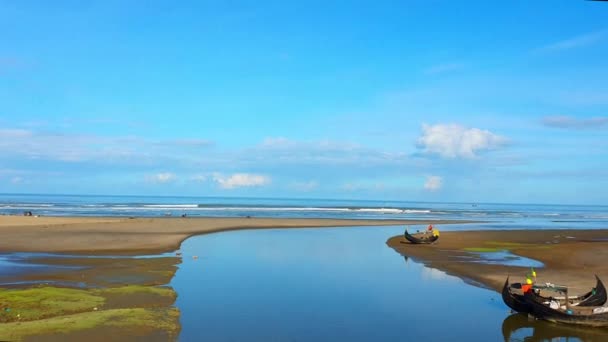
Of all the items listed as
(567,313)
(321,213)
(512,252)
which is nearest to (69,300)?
(567,313)

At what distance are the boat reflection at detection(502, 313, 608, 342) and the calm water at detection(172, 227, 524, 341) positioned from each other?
1.38 feet

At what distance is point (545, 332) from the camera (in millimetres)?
15359

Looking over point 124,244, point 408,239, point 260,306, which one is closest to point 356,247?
point 408,239

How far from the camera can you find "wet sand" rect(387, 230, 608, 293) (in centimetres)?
2292

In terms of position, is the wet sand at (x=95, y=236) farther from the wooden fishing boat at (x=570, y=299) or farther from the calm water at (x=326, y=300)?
the wooden fishing boat at (x=570, y=299)

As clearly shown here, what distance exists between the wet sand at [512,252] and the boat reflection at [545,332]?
449 centimetres

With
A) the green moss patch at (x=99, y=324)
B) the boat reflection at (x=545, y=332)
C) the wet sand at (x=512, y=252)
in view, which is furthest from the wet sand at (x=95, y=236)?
the boat reflection at (x=545, y=332)

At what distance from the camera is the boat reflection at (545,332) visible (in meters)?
14.7

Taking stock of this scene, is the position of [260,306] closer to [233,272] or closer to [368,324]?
[368,324]

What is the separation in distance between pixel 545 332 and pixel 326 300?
23.6ft

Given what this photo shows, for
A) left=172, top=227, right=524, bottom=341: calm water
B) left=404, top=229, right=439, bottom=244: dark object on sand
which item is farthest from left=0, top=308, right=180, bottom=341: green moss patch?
left=404, top=229, right=439, bottom=244: dark object on sand

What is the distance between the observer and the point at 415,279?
23.3 meters

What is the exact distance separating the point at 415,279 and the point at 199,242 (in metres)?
19.4

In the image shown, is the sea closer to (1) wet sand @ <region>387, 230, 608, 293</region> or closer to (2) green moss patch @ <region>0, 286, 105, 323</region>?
(1) wet sand @ <region>387, 230, 608, 293</region>
